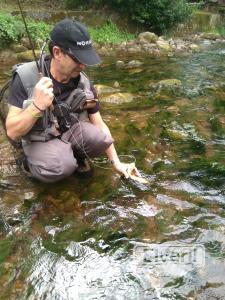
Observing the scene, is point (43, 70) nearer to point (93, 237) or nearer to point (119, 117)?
point (93, 237)

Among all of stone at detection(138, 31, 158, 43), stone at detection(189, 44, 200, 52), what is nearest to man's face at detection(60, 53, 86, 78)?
stone at detection(189, 44, 200, 52)

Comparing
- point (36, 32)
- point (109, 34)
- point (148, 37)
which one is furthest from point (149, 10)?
point (36, 32)

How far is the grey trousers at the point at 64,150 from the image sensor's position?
402 centimetres

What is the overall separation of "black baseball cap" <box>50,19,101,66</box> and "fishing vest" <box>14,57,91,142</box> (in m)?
0.36

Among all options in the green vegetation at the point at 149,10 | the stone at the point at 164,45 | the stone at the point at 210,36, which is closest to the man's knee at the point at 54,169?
the stone at the point at 164,45

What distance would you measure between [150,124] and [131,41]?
963 centimetres

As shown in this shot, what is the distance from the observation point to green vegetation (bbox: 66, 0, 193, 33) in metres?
16.0

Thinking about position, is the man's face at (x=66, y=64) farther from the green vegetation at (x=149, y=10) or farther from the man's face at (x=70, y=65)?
the green vegetation at (x=149, y=10)

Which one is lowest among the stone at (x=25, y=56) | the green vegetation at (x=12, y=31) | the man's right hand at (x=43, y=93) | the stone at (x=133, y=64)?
the stone at (x=133, y=64)

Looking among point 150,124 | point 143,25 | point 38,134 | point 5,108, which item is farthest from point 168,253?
point 143,25

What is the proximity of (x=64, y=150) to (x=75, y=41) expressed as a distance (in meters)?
1.11

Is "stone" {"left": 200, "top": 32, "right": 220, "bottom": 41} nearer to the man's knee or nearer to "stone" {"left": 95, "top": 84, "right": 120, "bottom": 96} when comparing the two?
"stone" {"left": 95, "top": 84, "right": 120, "bottom": 96}

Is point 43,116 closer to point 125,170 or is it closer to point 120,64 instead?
point 125,170

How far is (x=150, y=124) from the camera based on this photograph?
658 cm
